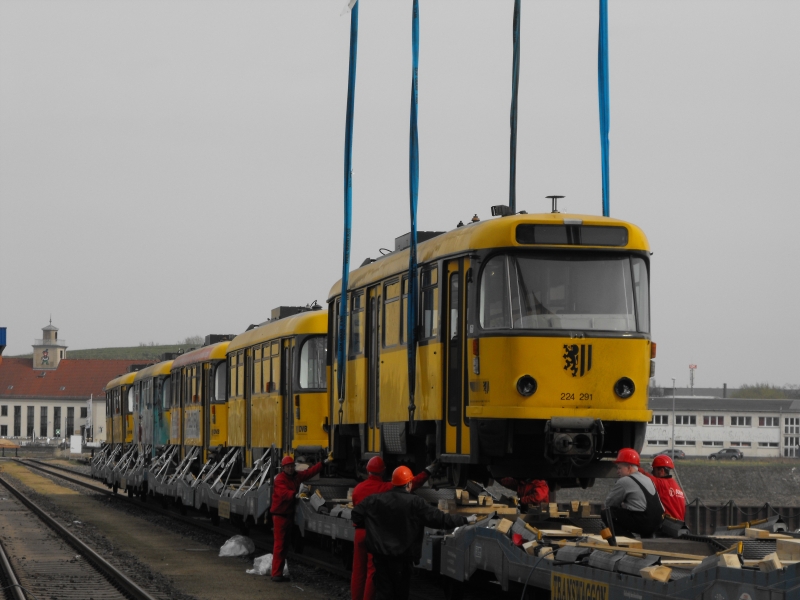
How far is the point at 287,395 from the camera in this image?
21906 mm

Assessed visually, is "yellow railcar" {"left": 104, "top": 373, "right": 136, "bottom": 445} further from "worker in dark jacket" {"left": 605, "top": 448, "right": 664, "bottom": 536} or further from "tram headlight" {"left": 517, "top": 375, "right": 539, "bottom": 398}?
"worker in dark jacket" {"left": 605, "top": 448, "right": 664, "bottom": 536}

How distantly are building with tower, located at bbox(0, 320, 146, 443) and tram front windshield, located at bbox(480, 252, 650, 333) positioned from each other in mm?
138801

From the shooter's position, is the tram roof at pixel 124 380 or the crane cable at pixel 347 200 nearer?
the crane cable at pixel 347 200

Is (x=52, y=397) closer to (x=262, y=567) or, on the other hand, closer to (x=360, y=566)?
(x=262, y=567)

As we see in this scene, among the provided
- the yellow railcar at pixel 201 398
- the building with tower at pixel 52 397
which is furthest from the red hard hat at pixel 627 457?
the building with tower at pixel 52 397

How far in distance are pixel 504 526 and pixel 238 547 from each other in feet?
33.6

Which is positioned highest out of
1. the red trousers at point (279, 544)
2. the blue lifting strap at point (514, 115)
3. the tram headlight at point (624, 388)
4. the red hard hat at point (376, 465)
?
the blue lifting strap at point (514, 115)

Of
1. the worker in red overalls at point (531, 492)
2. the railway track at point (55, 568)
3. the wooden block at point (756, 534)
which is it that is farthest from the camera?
the railway track at point (55, 568)

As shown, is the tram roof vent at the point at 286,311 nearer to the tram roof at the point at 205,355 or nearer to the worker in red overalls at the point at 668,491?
the tram roof at the point at 205,355

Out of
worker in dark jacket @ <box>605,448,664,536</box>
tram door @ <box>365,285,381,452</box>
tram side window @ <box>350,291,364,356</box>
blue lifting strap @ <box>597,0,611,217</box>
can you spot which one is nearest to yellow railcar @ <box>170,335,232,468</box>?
tram side window @ <box>350,291,364,356</box>

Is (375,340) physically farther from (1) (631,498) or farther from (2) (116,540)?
(2) (116,540)

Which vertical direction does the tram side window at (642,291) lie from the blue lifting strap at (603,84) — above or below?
below

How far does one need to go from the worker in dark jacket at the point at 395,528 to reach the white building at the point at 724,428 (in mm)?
106322

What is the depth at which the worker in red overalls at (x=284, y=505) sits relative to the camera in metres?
17.0
